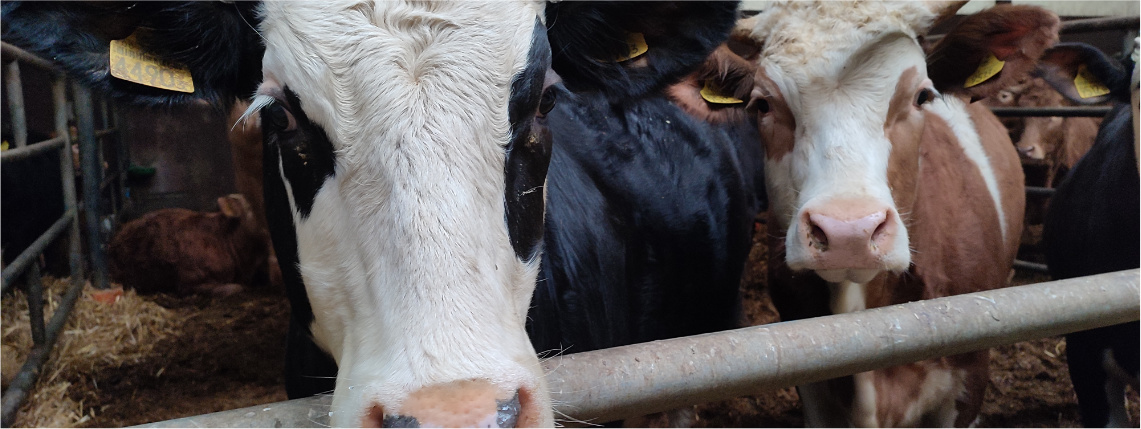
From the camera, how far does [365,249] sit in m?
1.07

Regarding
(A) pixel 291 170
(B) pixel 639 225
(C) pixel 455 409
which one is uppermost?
(A) pixel 291 170

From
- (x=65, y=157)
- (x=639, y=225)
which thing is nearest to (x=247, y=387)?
(x=65, y=157)

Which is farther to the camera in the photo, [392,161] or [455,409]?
[392,161]

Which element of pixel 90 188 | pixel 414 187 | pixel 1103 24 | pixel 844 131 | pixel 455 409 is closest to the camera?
pixel 455 409

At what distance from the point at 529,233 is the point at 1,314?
11.4ft

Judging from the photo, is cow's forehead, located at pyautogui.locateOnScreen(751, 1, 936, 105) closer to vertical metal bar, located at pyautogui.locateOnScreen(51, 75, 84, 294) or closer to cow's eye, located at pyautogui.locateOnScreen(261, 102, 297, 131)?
cow's eye, located at pyautogui.locateOnScreen(261, 102, 297, 131)

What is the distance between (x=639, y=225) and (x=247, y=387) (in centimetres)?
219

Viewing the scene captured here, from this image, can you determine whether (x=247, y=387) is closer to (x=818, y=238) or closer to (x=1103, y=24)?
(x=818, y=238)

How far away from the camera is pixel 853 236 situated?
1.78 metres

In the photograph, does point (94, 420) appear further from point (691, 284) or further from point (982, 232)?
point (982, 232)

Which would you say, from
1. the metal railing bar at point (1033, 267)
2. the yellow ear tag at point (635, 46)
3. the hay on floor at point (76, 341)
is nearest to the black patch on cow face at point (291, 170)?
the yellow ear tag at point (635, 46)

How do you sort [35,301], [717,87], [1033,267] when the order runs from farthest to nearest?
[1033,267] < [35,301] < [717,87]

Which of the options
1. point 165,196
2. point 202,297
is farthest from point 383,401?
point 165,196

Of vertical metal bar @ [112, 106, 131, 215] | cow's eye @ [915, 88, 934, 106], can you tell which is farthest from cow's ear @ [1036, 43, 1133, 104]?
vertical metal bar @ [112, 106, 131, 215]
